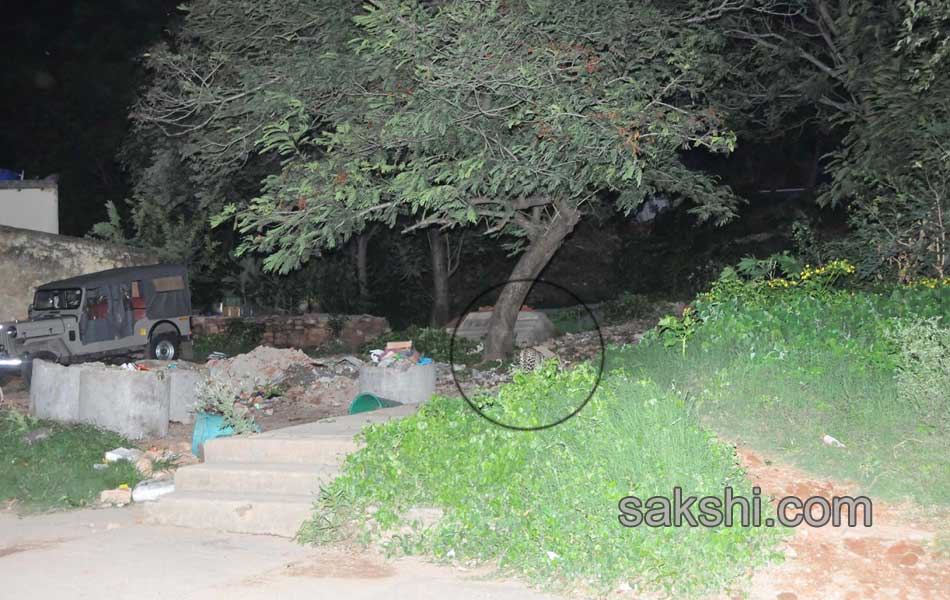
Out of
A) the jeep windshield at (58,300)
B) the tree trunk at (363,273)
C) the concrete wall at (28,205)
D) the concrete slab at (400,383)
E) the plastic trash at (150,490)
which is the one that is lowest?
the plastic trash at (150,490)

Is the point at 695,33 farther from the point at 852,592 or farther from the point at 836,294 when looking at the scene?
the point at 852,592

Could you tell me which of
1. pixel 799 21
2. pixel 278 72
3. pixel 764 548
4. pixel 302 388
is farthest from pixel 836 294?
pixel 799 21

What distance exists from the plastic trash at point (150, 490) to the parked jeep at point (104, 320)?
29.9ft

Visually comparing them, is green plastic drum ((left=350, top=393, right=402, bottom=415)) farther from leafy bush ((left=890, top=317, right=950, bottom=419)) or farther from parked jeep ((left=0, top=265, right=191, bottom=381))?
parked jeep ((left=0, top=265, right=191, bottom=381))

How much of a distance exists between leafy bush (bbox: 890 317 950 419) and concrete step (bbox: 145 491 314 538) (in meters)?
4.27

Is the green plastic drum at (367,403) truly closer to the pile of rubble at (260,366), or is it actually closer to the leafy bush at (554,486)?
the leafy bush at (554,486)

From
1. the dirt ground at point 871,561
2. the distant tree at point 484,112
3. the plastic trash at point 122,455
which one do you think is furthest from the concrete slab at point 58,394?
the dirt ground at point 871,561

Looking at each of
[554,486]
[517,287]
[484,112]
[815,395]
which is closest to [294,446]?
[554,486]

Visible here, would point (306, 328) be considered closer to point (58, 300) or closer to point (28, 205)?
point (58, 300)

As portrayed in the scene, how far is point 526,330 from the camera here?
1831cm

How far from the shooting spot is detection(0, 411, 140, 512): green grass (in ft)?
25.6

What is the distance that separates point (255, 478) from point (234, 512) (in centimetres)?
40

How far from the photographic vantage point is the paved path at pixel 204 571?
5211 mm

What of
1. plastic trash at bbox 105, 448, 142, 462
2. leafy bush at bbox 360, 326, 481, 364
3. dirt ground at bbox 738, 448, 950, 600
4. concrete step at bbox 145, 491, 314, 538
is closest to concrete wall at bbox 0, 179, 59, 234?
leafy bush at bbox 360, 326, 481, 364
